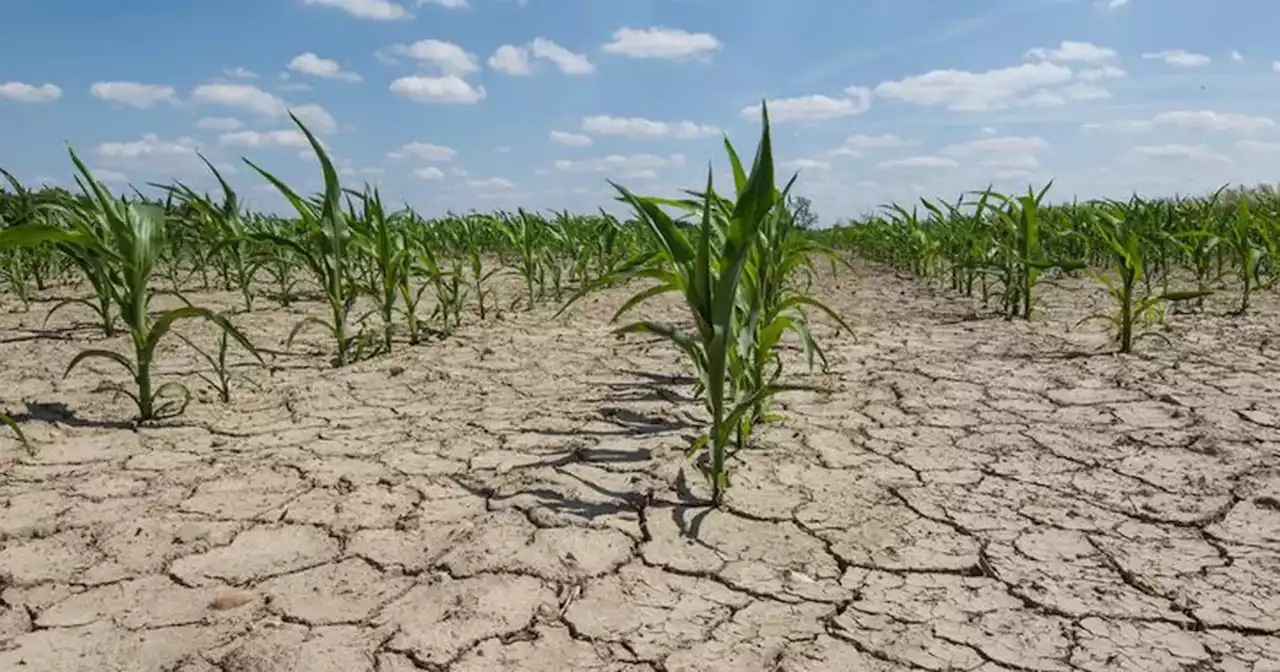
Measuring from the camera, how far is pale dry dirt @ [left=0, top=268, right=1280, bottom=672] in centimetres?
120

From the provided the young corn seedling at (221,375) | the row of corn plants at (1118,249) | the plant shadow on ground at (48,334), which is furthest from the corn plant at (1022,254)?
the plant shadow on ground at (48,334)

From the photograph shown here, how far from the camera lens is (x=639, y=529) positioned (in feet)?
5.14

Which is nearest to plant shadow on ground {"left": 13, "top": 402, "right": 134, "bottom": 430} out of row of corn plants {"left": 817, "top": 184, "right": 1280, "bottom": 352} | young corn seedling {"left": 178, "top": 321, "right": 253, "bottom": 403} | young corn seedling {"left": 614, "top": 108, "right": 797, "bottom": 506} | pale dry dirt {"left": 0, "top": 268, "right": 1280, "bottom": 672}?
pale dry dirt {"left": 0, "top": 268, "right": 1280, "bottom": 672}

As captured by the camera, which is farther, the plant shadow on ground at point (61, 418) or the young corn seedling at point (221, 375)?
the young corn seedling at point (221, 375)

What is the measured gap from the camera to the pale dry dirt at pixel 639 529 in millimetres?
1199

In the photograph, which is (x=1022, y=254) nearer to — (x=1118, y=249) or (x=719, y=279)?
(x=1118, y=249)

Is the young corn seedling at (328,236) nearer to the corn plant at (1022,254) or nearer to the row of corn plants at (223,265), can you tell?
the row of corn plants at (223,265)

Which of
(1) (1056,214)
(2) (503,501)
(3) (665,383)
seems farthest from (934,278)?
(2) (503,501)

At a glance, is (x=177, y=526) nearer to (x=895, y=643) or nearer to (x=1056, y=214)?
(x=895, y=643)

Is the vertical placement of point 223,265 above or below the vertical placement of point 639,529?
above

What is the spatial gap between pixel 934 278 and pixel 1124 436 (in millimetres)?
4709

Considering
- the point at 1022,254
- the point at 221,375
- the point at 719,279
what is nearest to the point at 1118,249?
the point at 1022,254

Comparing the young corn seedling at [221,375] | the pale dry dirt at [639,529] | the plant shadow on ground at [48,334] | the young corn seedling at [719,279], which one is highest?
the young corn seedling at [719,279]

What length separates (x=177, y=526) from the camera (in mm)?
1597
